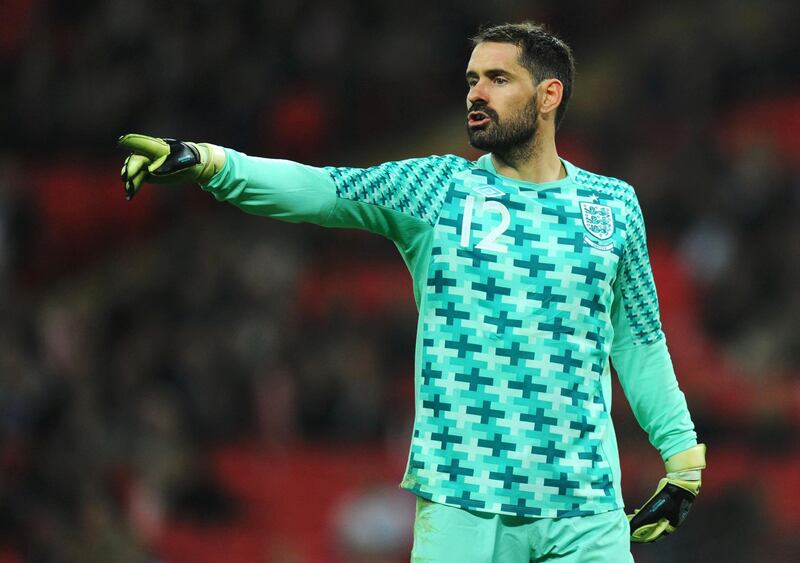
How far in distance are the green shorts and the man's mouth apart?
3.21ft

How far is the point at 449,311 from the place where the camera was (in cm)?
343

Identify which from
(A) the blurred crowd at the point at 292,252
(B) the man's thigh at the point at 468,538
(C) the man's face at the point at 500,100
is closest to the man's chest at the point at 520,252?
(C) the man's face at the point at 500,100

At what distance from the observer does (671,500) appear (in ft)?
12.4

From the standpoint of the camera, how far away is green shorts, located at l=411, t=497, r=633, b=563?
3338mm

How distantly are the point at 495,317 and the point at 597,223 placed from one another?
390 millimetres

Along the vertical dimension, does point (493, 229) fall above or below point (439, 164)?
below

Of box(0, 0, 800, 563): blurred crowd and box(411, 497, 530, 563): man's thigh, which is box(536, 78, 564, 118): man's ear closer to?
box(411, 497, 530, 563): man's thigh

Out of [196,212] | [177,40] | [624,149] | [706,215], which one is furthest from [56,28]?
[706,215]

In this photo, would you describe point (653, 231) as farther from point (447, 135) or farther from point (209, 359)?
point (209, 359)

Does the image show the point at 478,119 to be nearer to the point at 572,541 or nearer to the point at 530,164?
the point at 530,164

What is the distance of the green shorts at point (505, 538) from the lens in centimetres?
334

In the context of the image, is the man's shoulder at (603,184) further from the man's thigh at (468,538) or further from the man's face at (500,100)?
the man's thigh at (468,538)

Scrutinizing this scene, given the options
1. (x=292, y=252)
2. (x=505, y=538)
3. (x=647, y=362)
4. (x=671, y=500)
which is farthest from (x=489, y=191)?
(x=292, y=252)

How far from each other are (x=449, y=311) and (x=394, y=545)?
4.26 meters
